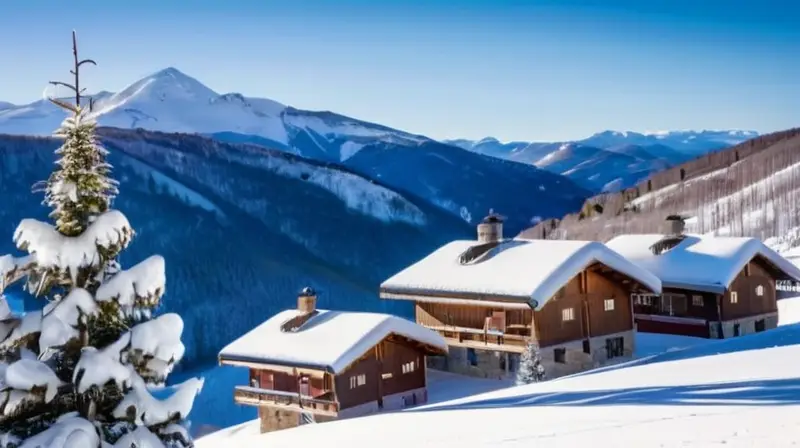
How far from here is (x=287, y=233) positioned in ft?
543

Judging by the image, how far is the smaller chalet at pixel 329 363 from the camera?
30938mm

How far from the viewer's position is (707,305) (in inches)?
1612

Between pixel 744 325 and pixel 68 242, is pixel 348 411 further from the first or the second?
pixel 68 242

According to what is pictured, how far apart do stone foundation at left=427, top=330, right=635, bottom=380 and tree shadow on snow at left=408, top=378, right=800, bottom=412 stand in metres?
11.9

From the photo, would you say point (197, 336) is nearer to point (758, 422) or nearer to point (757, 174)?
point (758, 422)

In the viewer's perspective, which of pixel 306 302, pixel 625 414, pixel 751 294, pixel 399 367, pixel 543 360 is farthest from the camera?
pixel 751 294

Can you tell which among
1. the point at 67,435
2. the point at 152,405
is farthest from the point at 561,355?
the point at 67,435

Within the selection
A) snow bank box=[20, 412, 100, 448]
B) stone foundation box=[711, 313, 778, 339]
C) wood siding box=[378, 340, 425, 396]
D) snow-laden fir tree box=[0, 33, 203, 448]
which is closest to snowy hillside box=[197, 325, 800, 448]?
wood siding box=[378, 340, 425, 396]

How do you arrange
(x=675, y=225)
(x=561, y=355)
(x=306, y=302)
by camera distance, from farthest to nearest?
(x=675, y=225)
(x=561, y=355)
(x=306, y=302)

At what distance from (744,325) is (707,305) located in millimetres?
2582

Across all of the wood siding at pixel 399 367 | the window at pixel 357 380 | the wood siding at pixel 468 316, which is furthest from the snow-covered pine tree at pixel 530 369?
the window at pixel 357 380

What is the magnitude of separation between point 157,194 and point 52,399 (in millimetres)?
144423

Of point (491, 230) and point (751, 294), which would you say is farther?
point (751, 294)

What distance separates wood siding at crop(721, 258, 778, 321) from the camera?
135 ft
